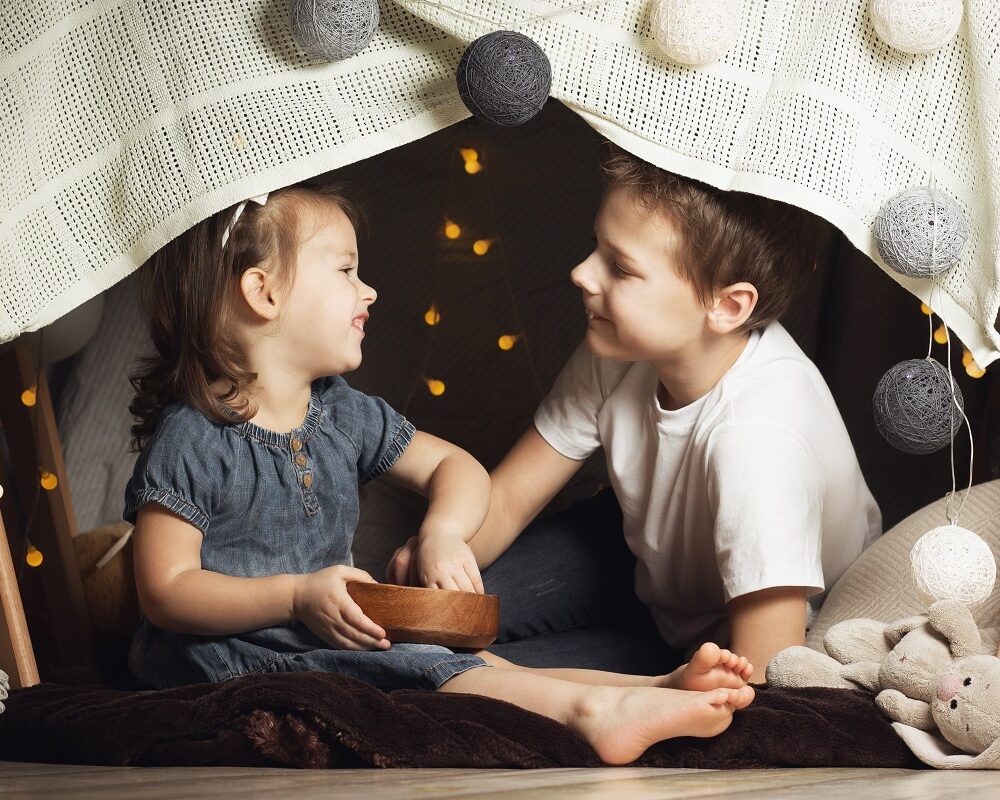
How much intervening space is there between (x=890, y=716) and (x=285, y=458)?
715 millimetres

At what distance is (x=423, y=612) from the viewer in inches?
46.3

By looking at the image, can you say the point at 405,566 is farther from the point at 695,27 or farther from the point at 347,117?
the point at 695,27

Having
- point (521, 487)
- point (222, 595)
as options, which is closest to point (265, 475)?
point (222, 595)

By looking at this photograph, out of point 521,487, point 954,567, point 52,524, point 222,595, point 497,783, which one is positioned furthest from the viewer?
point 52,524

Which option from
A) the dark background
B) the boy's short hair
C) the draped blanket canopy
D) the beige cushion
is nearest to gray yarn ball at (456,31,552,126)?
the draped blanket canopy

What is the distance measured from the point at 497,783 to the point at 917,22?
0.83m

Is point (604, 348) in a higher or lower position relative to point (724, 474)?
higher

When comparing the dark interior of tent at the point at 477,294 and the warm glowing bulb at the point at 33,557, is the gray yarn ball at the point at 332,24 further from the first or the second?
the warm glowing bulb at the point at 33,557

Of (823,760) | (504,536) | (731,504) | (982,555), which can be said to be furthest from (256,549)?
(982,555)

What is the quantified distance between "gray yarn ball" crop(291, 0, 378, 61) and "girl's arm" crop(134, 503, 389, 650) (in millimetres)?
527

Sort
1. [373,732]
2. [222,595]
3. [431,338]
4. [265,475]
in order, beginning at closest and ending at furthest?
1. [373,732]
2. [222,595]
3. [265,475]
4. [431,338]

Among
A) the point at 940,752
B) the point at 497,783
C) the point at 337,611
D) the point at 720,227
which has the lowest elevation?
the point at 940,752

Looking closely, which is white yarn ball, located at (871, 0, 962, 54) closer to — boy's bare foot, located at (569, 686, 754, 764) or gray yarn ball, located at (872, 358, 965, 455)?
gray yarn ball, located at (872, 358, 965, 455)

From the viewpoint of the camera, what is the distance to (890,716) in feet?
3.56
